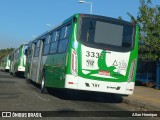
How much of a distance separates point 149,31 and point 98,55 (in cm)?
1024

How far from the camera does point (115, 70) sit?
15.4 meters

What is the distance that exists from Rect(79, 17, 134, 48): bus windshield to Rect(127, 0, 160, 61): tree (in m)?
8.62

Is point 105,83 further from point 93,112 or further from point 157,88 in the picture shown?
point 157,88

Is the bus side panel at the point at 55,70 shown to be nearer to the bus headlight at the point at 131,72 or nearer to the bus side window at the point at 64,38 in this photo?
the bus side window at the point at 64,38

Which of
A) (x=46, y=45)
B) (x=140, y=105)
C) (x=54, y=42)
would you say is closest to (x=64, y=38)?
(x=54, y=42)

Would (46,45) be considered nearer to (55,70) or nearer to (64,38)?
(55,70)

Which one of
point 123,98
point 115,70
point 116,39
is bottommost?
point 123,98

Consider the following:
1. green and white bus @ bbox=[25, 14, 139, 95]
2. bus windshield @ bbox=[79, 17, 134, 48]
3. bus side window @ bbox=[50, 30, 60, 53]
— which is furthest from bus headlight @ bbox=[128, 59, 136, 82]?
bus side window @ bbox=[50, 30, 60, 53]

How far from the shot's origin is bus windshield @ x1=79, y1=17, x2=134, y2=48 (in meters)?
15.1

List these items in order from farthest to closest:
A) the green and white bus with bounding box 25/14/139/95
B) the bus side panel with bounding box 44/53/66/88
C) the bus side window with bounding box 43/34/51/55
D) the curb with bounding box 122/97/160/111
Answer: the bus side window with bounding box 43/34/51/55
the bus side panel with bounding box 44/53/66/88
the green and white bus with bounding box 25/14/139/95
the curb with bounding box 122/97/160/111

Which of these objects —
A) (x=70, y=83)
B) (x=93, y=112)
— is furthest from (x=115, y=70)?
(x=93, y=112)

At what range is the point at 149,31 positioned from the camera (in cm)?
2477

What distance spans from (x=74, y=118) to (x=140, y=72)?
57.5ft

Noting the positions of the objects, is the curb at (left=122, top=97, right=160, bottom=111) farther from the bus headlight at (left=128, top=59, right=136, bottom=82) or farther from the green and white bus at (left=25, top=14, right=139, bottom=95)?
the bus headlight at (left=128, top=59, right=136, bottom=82)
